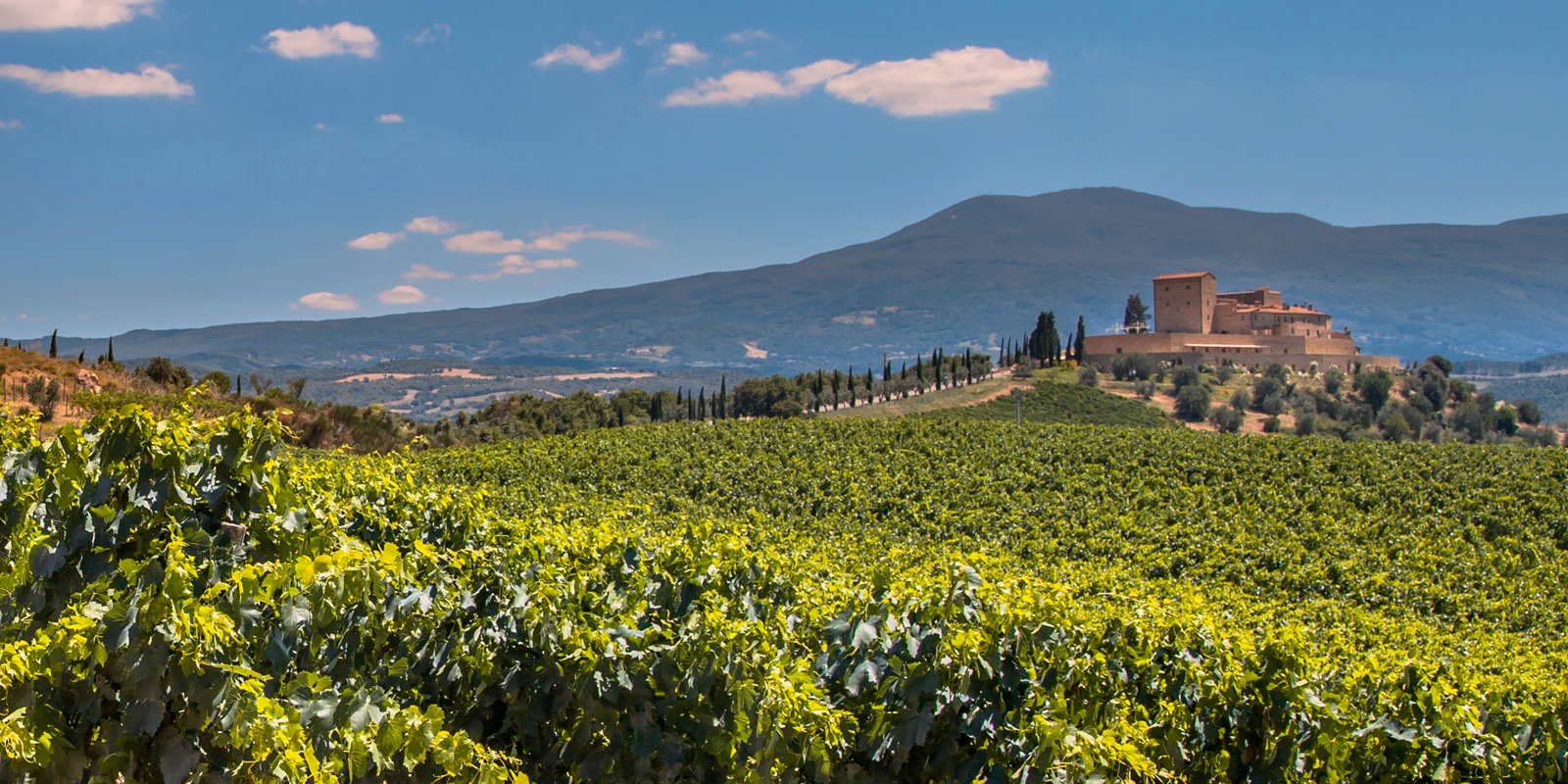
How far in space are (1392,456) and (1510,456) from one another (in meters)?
2.57

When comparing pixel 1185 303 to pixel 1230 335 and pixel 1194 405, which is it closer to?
pixel 1230 335

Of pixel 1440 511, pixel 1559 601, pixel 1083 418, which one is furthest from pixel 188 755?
pixel 1083 418

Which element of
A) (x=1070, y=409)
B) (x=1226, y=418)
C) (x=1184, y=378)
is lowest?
(x=1226, y=418)

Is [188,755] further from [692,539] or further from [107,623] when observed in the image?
[692,539]

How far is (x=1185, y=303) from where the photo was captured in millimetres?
95062

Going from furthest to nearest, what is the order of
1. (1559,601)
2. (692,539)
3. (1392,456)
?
1. (1392,456)
2. (1559,601)
3. (692,539)

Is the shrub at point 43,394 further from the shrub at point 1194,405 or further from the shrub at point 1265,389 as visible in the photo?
the shrub at point 1265,389

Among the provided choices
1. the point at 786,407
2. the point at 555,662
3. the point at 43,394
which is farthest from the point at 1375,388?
the point at 555,662

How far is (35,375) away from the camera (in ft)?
79.5

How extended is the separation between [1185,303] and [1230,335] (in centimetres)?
630

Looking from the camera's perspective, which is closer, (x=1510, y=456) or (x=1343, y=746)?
(x=1343, y=746)

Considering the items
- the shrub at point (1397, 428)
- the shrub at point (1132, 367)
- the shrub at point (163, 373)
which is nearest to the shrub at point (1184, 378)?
the shrub at point (1132, 367)

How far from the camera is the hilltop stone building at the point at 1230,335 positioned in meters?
83.2

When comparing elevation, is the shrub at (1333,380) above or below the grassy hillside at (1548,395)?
above
